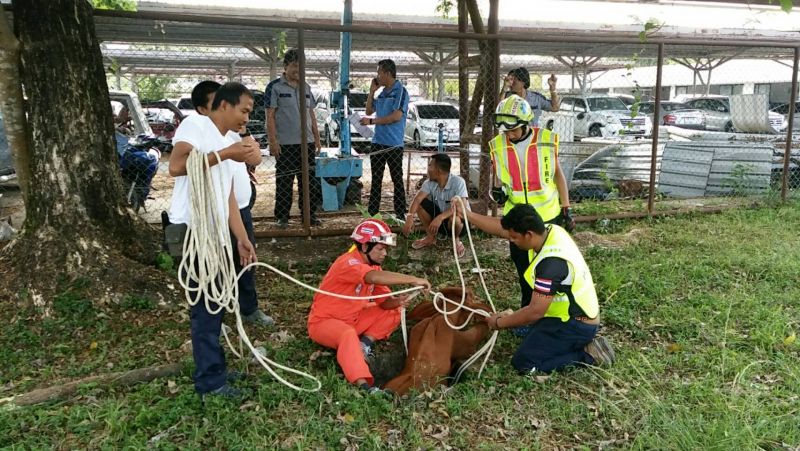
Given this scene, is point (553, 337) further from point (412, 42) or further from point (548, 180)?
point (412, 42)

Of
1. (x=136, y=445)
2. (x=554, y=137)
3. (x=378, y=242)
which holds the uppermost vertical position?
(x=554, y=137)

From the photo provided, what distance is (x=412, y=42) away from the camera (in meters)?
17.8

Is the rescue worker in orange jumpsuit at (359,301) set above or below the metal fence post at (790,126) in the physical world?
below

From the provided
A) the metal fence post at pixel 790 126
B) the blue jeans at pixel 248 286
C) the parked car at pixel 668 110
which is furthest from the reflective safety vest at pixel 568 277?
the parked car at pixel 668 110

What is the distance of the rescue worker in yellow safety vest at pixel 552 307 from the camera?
3201mm

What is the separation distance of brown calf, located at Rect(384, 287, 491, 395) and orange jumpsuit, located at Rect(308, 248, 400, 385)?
214 mm

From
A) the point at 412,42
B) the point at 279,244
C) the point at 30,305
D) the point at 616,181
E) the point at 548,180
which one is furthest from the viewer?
the point at 412,42

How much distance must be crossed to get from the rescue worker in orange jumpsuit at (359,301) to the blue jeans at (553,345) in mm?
701

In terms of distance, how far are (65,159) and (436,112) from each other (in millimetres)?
12614

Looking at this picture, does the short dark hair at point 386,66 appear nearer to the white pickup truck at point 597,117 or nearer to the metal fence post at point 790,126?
the metal fence post at point 790,126

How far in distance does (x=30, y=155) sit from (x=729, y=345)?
479 cm

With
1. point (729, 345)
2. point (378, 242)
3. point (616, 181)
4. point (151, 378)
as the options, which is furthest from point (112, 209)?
point (616, 181)

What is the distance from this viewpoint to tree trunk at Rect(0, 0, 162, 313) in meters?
3.71

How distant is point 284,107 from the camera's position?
232 inches
